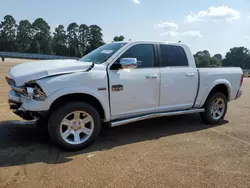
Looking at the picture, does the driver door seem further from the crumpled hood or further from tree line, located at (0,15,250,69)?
tree line, located at (0,15,250,69)

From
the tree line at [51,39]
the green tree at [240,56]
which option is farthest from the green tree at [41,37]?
the green tree at [240,56]

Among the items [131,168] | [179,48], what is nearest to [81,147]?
[131,168]

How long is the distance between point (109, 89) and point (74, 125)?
0.86 meters

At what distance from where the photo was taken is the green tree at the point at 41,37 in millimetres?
96000

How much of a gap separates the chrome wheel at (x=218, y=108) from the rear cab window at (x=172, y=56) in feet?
4.52

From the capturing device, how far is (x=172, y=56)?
17.3 ft

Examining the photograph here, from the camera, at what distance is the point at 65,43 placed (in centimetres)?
10288

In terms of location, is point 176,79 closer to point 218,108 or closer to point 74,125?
point 218,108

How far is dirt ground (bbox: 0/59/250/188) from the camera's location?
324cm

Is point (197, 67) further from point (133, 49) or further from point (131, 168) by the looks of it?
point (131, 168)

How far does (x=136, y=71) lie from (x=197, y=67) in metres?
1.75

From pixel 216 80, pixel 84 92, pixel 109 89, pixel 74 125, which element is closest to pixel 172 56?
pixel 216 80

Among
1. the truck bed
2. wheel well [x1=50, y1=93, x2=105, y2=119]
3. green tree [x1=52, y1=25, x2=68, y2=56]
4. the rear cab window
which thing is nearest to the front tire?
wheel well [x1=50, y1=93, x2=105, y2=119]

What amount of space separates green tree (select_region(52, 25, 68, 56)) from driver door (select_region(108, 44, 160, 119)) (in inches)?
3787
